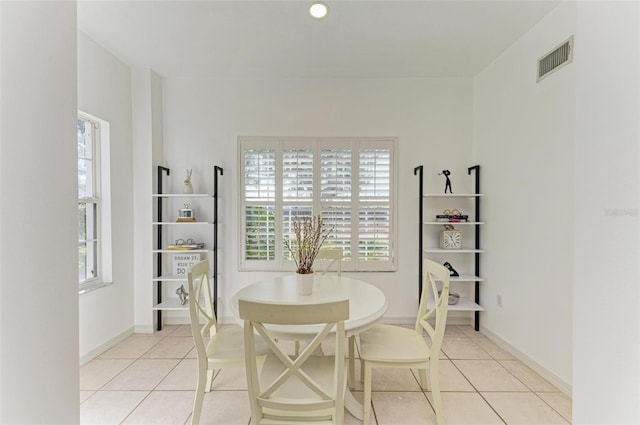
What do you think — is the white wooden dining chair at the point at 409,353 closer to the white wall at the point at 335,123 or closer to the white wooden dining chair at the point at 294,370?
the white wooden dining chair at the point at 294,370

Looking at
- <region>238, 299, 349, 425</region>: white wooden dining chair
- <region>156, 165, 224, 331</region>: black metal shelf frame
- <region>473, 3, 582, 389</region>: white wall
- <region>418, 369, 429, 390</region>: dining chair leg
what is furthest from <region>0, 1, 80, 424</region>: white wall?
<region>473, 3, 582, 389</region>: white wall

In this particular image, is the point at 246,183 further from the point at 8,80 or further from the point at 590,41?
the point at 590,41

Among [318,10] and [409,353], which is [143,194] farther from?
[409,353]

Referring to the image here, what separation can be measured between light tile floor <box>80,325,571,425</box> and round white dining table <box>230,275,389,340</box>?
746 millimetres

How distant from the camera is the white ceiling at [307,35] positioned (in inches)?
88.3

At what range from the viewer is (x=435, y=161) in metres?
3.46

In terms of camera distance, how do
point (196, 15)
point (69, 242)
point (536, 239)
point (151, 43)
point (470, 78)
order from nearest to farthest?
point (69, 242), point (196, 15), point (536, 239), point (151, 43), point (470, 78)

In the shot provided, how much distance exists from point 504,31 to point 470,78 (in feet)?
2.93

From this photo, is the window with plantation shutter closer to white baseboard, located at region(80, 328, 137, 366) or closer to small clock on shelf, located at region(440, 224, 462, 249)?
Answer: small clock on shelf, located at region(440, 224, 462, 249)

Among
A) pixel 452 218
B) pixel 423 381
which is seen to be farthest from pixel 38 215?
pixel 452 218

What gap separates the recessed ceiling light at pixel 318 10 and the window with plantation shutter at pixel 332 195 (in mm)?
1357

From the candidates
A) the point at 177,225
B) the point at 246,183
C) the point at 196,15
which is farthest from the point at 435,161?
the point at 177,225

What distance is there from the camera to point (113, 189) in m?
2.98

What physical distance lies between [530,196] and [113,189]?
3.92 m
